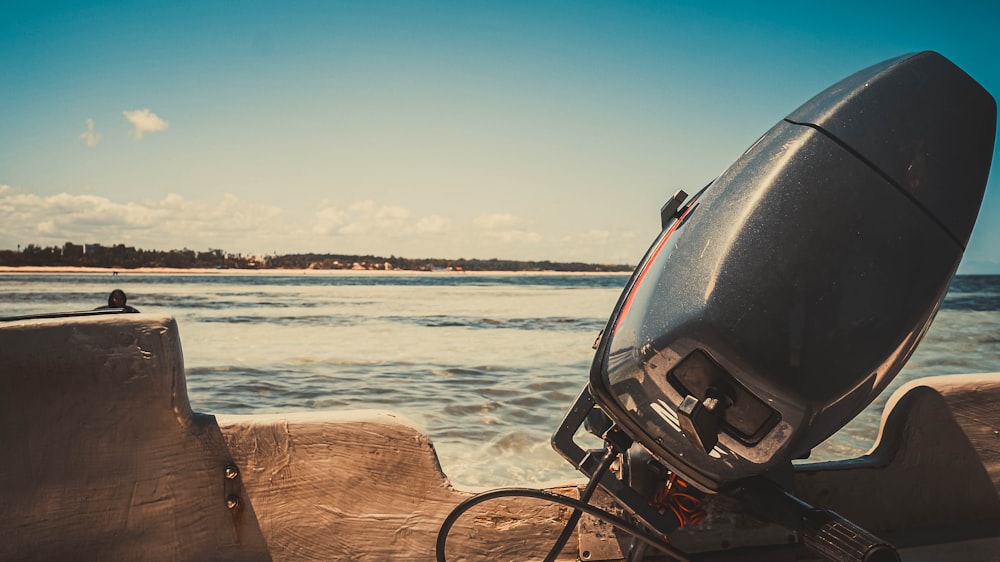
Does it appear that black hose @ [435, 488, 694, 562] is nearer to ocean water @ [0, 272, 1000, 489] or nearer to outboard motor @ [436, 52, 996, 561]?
outboard motor @ [436, 52, 996, 561]

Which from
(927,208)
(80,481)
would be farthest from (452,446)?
(927,208)

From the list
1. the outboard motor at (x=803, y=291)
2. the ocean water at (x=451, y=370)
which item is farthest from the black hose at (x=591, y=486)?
the ocean water at (x=451, y=370)

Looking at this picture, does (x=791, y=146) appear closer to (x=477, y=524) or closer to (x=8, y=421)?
(x=477, y=524)

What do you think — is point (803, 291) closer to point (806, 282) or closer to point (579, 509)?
point (806, 282)

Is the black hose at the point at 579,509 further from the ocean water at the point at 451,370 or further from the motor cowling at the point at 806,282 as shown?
the ocean water at the point at 451,370

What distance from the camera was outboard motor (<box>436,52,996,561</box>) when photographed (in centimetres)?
111

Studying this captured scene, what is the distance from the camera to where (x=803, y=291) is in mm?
1109

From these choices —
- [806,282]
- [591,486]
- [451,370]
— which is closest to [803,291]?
[806,282]

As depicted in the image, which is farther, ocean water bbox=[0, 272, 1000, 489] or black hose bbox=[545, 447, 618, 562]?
ocean water bbox=[0, 272, 1000, 489]

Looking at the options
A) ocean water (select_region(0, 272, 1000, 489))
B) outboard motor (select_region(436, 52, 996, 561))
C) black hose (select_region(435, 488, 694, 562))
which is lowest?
ocean water (select_region(0, 272, 1000, 489))

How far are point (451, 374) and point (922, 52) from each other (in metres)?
5.68

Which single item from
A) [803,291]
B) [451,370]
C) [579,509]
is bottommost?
[451,370]

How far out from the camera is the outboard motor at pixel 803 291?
1.11 metres

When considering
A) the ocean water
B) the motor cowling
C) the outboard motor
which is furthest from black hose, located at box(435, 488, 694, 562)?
the ocean water
